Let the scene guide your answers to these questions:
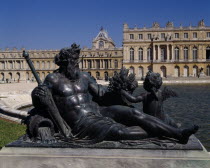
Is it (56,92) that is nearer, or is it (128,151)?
(128,151)

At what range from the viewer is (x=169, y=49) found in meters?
62.6

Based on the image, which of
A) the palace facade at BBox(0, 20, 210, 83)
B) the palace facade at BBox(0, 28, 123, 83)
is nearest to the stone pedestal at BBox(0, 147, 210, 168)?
the palace facade at BBox(0, 20, 210, 83)

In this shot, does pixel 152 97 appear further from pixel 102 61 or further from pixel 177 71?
pixel 102 61

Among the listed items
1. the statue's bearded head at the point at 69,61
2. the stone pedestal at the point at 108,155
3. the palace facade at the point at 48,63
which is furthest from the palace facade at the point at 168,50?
the stone pedestal at the point at 108,155

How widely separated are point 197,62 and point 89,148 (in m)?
61.7

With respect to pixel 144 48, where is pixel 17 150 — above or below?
below

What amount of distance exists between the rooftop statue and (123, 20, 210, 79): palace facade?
191 ft

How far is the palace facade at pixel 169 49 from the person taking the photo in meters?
62.3

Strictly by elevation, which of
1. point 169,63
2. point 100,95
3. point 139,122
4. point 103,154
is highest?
point 169,63

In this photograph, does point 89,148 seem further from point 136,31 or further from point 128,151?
point 136,31

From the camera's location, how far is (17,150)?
4.05m

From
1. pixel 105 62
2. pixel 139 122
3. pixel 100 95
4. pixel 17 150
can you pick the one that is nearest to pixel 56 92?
pixel 100 95

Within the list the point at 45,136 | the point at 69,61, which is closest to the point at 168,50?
the point at 69,61

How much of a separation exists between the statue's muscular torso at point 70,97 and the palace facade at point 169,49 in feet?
192
